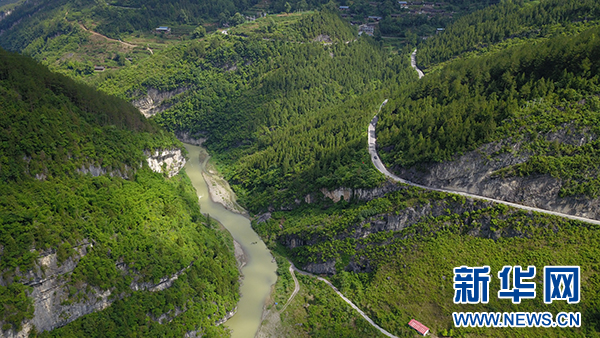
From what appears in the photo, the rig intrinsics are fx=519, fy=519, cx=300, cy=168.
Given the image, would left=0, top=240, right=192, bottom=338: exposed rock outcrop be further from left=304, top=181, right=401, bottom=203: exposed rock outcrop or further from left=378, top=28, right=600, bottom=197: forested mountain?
left=378, top=28, right=600, bottom=197: forested mountain

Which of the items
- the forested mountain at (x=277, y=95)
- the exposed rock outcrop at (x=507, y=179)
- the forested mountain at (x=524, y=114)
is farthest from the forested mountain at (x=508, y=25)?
the exposed rock outcrop at (x=507, y=179)

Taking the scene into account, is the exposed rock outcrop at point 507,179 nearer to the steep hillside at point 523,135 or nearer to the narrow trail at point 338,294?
the steep hillside at point 523,135

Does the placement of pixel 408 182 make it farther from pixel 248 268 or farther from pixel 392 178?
pixel 248 268

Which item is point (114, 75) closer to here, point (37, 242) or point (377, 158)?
point (377, 158)

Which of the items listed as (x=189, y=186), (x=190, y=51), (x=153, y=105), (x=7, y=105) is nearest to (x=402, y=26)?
(x=190, y=51)

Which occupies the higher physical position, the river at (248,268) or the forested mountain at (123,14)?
the forested mountain at (123,14)

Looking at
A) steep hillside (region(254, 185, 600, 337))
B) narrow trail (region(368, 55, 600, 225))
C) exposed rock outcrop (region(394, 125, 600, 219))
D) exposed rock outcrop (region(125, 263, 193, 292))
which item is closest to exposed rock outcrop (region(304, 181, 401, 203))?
steep hillside (region(254, 185, 600, 337))
